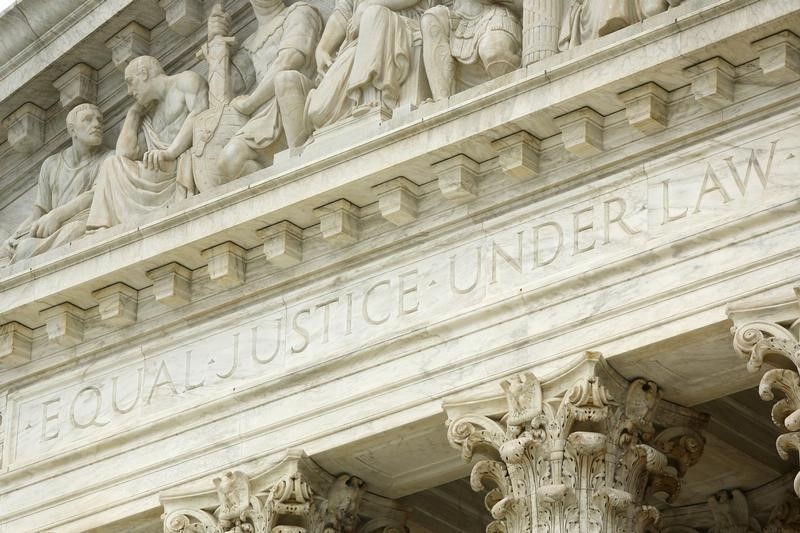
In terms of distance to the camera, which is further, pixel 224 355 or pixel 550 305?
pixel 224 355

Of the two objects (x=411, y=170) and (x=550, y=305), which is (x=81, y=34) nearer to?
(x=411, y=170)

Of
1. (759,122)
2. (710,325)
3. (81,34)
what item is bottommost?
(710,325)

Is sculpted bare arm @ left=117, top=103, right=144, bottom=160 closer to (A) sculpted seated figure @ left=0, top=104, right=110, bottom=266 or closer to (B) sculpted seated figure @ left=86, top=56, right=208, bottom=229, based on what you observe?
(B) sculpted seated figure @ left=86, top=56, right=208, bottom=229

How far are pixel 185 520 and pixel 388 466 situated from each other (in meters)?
1.64

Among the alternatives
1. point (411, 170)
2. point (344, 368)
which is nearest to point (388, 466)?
point (344, 368)

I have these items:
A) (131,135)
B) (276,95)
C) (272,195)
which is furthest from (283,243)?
(131,135)

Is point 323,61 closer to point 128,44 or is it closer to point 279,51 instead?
point 279,51

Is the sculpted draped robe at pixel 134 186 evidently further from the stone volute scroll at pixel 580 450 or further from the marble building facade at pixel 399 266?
the stone volute scroll at pixel 580 450

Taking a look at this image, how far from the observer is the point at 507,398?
20203mm

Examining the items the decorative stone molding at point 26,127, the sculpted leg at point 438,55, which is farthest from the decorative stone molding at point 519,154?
the decorative stone molding at point 26,127

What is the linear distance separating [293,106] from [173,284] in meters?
1.69

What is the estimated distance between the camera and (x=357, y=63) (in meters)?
21.8

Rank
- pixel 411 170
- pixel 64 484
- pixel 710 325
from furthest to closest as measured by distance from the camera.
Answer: pixel 64 484 → pixel 411 170 → pixel 710 325

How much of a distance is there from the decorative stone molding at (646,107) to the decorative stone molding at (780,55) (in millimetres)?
844
